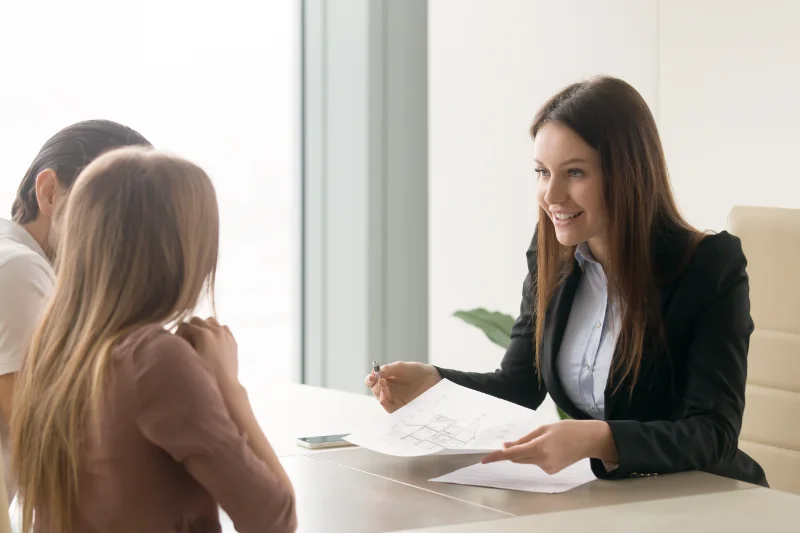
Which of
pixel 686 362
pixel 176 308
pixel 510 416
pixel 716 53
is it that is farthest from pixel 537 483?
pixel 716 53

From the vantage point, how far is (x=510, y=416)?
1.43 m

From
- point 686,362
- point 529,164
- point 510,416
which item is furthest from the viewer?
point 529,164

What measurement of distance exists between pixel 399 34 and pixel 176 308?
9.01ft

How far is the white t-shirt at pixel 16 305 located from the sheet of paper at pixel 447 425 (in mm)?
493

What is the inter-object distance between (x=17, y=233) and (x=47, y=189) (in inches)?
3.5

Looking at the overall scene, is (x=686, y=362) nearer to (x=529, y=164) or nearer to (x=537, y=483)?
(x=537, y=483)

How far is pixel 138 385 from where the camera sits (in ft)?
3.14

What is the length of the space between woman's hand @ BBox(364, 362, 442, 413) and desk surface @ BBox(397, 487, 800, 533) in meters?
0.52

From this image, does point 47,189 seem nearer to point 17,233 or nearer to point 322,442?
point 17,233

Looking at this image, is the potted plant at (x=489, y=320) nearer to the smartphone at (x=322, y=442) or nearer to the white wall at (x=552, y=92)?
the white wall at (x=552, y=92)

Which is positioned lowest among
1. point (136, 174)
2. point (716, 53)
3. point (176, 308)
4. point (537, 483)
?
point (537, 483)

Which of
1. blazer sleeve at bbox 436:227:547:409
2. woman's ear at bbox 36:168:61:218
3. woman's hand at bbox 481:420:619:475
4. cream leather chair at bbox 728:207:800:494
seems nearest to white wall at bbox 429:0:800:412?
cream leather chair at bbox 728:207:800:494

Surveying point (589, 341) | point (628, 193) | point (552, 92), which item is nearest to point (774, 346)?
point (589, 341)

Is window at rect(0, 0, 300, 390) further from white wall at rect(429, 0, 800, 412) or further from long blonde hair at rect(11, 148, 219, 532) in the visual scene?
long blonde hair at rect(11, 148, 219, 532)
